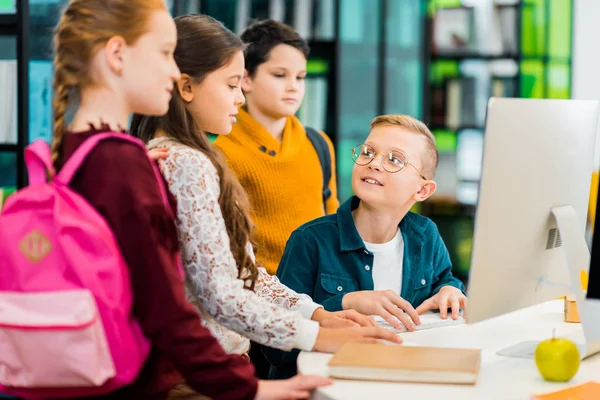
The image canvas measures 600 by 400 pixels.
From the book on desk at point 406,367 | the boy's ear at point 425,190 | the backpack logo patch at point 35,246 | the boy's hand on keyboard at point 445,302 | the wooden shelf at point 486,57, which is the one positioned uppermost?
the wooden shelf at point 486,57

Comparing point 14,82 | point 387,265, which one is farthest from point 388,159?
point 14,82

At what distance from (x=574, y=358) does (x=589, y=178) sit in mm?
467

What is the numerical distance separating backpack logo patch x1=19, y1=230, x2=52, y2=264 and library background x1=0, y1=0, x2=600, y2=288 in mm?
2483

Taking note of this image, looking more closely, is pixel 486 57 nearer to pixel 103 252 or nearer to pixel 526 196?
pixel 526 196

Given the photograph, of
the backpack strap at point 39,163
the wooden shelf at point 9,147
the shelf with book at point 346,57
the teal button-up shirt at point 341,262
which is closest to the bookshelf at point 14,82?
the wooden shelf at point 9,147

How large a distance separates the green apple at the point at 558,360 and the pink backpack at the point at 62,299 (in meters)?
0.67

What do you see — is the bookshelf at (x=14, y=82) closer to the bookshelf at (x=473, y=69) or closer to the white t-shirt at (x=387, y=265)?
the white t-shirt at (x=387, y=265)

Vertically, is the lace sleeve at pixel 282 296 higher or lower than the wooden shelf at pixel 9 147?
lower

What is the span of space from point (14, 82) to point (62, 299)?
260 cm

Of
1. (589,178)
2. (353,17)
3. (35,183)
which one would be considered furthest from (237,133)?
(353,17)

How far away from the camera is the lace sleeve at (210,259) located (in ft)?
4.55

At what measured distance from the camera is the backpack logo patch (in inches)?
46.3

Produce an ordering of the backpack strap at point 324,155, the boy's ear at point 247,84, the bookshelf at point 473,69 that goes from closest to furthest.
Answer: the boy's ear at point 247,84
the backpack strap at point 324,155
the bookshelf at point 473,69

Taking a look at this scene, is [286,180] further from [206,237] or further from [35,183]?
[35,183]
